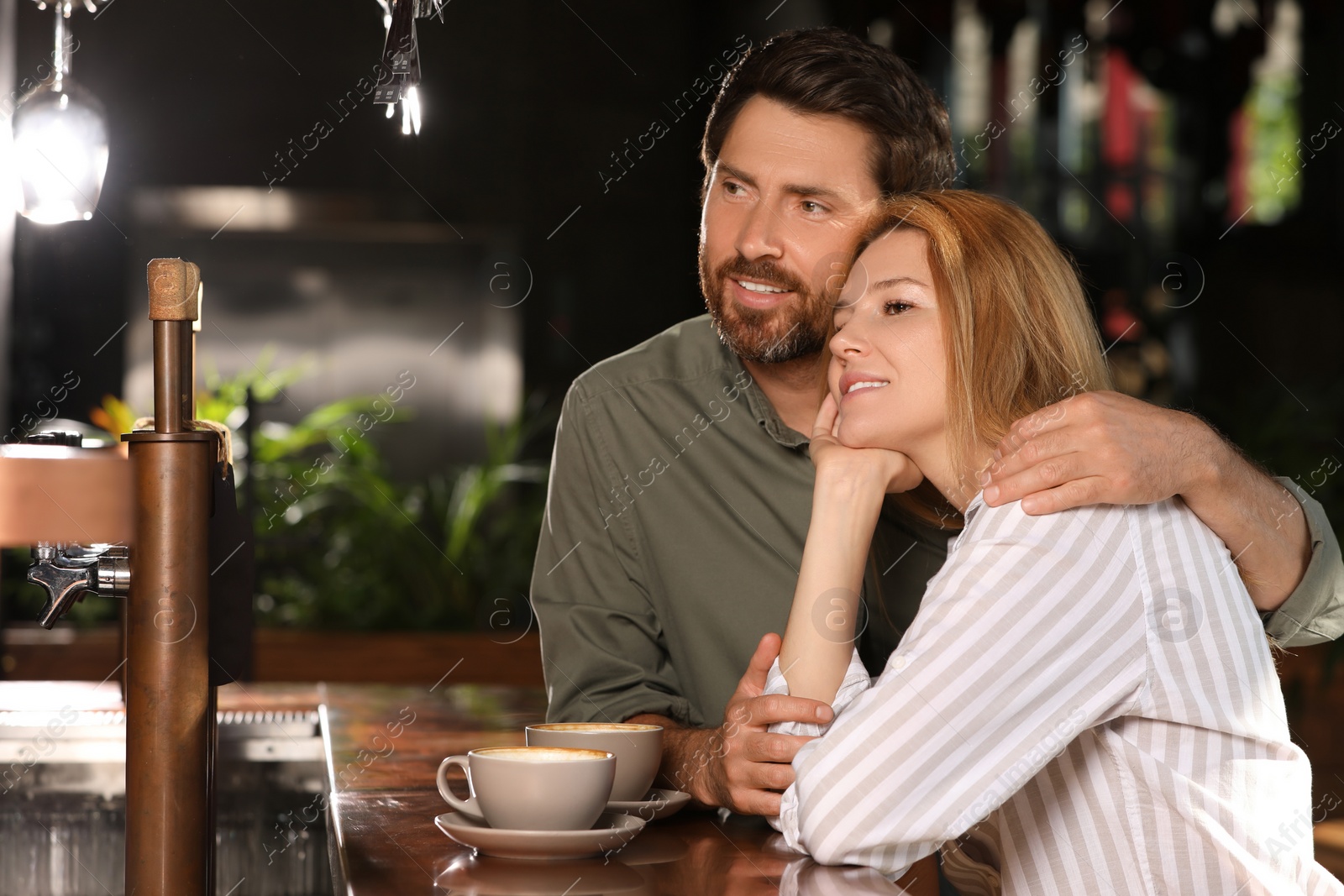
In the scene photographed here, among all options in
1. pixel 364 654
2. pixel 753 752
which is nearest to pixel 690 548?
pixel 753 752

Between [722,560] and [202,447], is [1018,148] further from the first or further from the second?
[202,447]

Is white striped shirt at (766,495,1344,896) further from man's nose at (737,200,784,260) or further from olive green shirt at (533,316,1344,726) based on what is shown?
man's nose at (737,200,784,260)

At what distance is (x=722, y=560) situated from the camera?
169 cm

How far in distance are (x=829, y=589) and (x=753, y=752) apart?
19cm

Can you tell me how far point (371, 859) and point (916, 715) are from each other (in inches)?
17.0

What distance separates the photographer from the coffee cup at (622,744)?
1.08 m

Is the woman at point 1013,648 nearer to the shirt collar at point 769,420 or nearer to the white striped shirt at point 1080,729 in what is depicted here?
the white striped shirt at point 1080,729

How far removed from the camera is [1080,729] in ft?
3.53

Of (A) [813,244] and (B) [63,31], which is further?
(A) [813,244]

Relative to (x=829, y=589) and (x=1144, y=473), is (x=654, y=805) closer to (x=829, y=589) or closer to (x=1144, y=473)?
(x=829, y=589)

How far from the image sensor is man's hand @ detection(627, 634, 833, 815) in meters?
1.17

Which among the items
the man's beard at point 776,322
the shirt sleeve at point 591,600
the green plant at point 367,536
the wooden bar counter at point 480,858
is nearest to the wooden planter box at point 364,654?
the green plant at point 367,536

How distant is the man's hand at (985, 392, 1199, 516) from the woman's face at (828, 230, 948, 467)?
13 cm

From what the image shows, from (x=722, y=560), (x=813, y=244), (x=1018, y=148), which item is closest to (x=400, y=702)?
(x=722, y=560)
